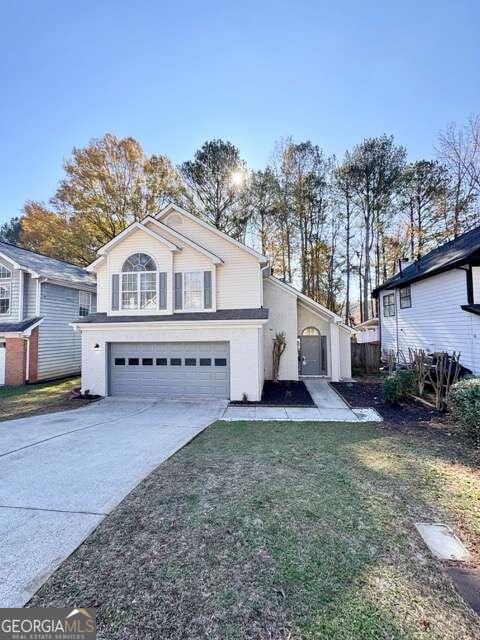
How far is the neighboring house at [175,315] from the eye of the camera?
37.8 feet

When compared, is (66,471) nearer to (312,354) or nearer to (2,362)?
(312,354)

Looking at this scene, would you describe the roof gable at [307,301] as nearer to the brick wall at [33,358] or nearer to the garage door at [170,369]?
the garage door at [170,369]

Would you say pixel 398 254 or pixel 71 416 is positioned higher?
pixel 398 254

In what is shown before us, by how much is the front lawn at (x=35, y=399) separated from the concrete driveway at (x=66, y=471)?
1.18 meters

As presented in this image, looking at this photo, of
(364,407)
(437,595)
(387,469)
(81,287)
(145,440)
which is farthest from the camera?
(81,287)

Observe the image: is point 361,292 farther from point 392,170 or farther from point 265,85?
point 265,85

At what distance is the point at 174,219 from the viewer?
527 inches

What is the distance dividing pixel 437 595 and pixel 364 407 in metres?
7.91

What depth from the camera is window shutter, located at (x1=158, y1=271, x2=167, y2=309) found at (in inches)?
493

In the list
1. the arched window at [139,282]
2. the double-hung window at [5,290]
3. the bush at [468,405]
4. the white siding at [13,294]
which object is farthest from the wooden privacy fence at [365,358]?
the double-hung window at [5,290]

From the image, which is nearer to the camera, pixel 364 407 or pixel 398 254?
pixel 364 407

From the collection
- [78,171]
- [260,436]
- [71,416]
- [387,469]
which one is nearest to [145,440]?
[260,436]

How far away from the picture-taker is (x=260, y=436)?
24.2 feet

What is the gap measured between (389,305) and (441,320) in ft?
18.4
